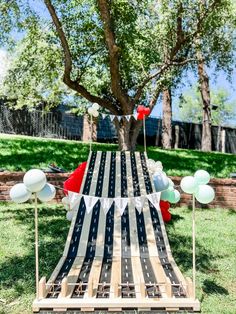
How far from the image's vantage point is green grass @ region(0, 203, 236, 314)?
15.7ft

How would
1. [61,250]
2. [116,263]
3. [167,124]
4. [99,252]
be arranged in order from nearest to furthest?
[116,263]
[99,252]
[61,250]
[167,124]

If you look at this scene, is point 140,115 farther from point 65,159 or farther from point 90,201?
point 90,201

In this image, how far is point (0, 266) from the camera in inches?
221

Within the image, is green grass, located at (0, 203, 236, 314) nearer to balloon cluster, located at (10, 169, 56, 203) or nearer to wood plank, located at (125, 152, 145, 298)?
wood plank, located at (125, 152, 145, 298)

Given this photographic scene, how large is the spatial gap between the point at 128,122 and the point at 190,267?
748 cm

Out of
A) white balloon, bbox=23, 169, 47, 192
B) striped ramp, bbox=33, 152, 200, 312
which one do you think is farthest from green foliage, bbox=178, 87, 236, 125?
white balloon, bbox=23, 169, 47, 192

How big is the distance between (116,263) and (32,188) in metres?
1.86

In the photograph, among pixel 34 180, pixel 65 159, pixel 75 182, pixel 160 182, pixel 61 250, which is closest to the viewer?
pixel 34 180

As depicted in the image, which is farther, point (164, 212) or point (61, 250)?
point (164, 212)

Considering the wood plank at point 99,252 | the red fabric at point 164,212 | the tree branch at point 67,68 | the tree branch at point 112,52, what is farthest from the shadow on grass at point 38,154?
the red fabric at point 164,212

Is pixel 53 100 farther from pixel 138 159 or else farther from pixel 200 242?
pixel 200 242

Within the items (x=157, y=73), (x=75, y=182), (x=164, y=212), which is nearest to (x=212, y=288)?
(x=164, y=212)

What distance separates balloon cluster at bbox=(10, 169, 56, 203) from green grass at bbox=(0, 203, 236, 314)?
1.17 meters

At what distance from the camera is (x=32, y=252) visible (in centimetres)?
614
